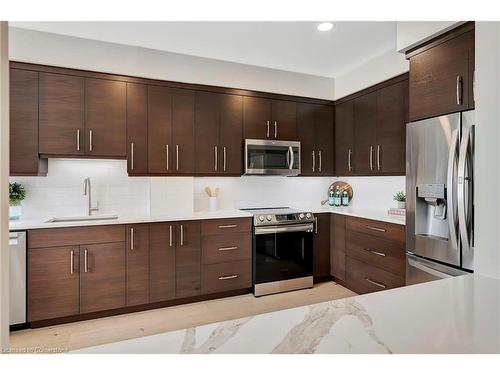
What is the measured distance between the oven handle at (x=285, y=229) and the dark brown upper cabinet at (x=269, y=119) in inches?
43.5

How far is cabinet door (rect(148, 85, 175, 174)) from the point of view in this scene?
315cm

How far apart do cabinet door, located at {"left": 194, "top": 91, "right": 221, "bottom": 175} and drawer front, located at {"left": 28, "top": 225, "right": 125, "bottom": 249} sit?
42.1 inches

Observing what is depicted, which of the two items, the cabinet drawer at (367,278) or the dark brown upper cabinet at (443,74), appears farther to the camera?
the cabinet drawer at (367,278)

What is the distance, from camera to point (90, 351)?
1.79 ft

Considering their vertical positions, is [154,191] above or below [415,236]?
above

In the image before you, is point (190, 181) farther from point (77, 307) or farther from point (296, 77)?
point (296, 77)

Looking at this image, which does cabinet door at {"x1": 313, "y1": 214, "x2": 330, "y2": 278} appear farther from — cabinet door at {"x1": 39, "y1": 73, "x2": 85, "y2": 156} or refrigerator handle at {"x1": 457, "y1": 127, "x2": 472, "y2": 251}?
cabinet door at {"x1": 39, "y1": 73, "x2": 85, "y2": 156}

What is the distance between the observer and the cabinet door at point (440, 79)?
201 centimetres

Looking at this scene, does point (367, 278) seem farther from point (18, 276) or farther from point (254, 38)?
point (18, 276)

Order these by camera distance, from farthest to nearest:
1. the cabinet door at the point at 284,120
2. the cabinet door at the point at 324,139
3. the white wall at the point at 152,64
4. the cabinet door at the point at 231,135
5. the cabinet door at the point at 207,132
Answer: the cabinet door at the point at 324,139, the cabinet door at the point at 284,120, the cabinet door at the point at 231,135, the cabinet door at the point at 207,132, the white wall at the point at 152,64

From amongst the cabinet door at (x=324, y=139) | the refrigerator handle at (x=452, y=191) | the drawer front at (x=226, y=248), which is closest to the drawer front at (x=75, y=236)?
the drawer front at (x=226, y=248)

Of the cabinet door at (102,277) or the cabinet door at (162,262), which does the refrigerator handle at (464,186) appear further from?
the cabinet door at (102,277)
